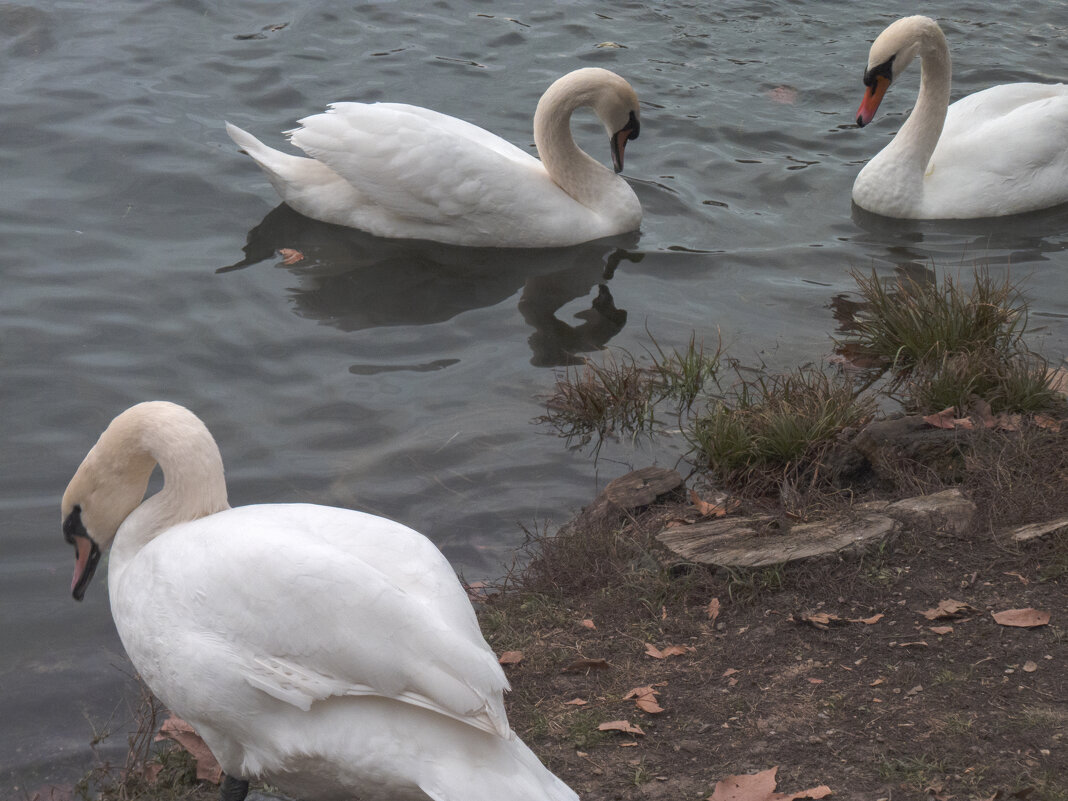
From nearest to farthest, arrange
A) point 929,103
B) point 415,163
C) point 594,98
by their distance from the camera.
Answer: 1. point 415,163
2. point 594,98
3. point 929,103

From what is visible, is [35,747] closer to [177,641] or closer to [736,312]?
[177,641]

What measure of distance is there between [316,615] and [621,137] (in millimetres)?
6044

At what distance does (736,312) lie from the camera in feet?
23.6

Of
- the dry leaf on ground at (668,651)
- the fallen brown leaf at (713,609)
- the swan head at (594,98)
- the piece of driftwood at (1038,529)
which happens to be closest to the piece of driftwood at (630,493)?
the fallen brown leaf at (713,609)

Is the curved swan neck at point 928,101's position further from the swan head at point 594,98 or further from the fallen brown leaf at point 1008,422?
the fallen brown leaf at point 1008,422

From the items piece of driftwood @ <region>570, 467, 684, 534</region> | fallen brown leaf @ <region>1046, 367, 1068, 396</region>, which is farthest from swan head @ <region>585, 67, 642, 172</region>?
piece of driftwood @ <region>570, 467, 684, 534</region>

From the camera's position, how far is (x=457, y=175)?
7480 mm

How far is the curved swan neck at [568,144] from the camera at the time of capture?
8.01 m

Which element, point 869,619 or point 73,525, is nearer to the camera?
point 73,525

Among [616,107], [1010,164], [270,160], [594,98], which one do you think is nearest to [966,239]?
[1010,164]

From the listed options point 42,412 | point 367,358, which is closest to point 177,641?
point 42,412

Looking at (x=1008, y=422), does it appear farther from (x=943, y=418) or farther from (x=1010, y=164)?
(x=1010, y=164)

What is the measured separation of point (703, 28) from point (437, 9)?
97.5 inches

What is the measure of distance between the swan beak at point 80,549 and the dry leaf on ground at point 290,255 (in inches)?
155
